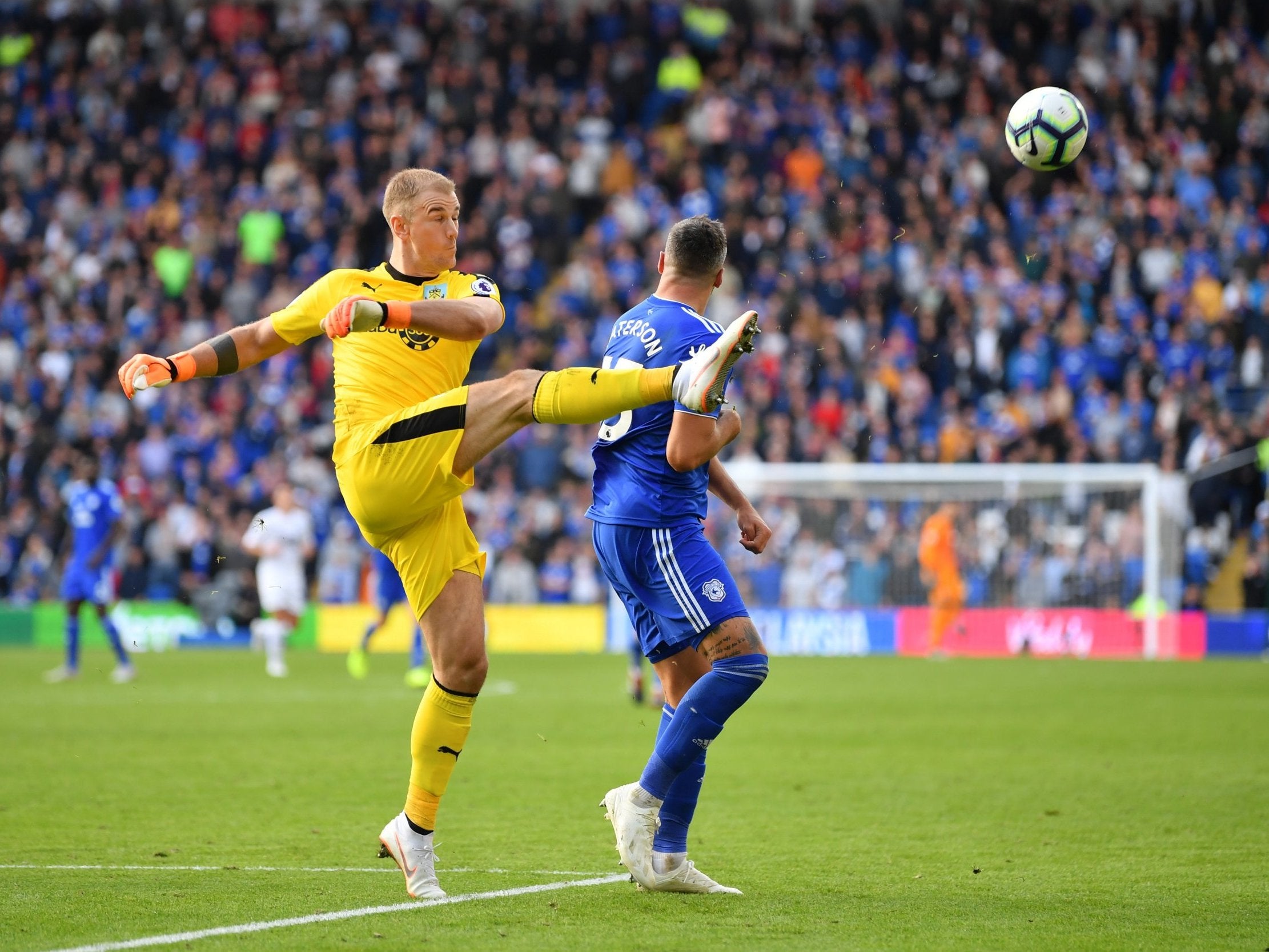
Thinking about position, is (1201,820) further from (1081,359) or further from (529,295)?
(529,295)

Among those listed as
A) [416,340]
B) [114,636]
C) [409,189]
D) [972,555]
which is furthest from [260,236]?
[416,340]

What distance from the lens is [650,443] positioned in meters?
6.40

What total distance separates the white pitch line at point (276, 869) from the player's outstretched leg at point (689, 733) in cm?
65

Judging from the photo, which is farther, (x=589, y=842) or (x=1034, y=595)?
(x=1034, y=595)

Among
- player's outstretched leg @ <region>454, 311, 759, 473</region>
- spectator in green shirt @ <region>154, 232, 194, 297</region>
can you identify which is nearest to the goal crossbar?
spectator in green shirt @ <region>154, 232, 194, 297</region>

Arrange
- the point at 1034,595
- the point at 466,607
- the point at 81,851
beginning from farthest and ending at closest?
the point at 1034,595
the point at 81,851
the point at 466,607

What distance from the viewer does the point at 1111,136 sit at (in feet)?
89.8

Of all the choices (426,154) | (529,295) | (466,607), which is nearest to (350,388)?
(466,607)

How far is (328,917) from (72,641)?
14643 mm

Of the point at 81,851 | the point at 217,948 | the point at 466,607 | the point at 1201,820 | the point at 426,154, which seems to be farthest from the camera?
the point at 426,154

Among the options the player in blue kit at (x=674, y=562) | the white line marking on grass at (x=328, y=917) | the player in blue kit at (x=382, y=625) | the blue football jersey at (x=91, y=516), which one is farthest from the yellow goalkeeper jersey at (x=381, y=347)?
the blue football jersey at (x=91, y=516)

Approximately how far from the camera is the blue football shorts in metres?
6.22

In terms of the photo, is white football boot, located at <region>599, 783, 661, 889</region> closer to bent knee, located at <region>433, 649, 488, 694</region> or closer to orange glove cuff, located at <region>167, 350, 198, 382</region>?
bent knee, located at <region>433, 649, 488, 694</region>

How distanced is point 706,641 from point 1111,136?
23239 mm
